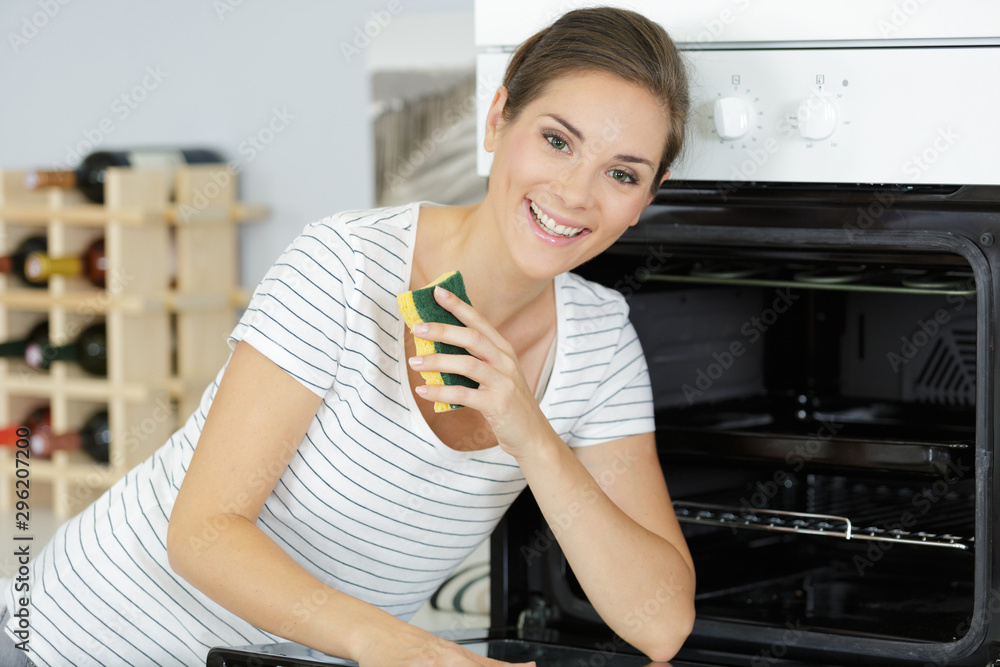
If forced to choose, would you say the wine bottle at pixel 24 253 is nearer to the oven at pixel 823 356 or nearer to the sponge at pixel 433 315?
the oven at pixel 823 356

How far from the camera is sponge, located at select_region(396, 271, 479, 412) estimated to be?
81 centimetres

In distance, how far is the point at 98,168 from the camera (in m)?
2.27

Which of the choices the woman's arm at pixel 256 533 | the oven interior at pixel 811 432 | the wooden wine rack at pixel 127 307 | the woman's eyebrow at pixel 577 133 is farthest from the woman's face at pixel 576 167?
the wooden wine rack at pixel 127 307

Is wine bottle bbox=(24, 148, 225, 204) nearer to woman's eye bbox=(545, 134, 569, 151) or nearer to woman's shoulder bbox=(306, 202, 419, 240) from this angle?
woman's shoulder bbox=(306, 202, 419, 240)

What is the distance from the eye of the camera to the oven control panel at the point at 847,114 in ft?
2.84

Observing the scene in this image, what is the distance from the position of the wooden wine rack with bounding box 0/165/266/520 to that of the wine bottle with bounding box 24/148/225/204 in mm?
28

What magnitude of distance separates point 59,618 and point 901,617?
36.0 inches

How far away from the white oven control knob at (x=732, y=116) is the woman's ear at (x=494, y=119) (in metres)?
0.21

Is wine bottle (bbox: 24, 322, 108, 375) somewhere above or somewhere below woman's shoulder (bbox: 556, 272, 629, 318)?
below

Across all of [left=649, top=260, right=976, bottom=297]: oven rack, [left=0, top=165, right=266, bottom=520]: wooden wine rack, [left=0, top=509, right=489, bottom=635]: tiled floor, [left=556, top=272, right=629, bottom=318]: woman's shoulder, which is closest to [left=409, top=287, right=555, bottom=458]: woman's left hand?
[left=556, top=272, right=629, bottom=318]: woman's shoulder

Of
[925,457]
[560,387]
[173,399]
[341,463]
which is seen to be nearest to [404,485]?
[341,463]

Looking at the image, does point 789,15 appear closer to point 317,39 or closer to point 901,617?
point 901,617

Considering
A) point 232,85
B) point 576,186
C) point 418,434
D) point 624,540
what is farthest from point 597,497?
point 232,85

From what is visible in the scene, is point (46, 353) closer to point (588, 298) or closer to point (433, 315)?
point (588, 298)
